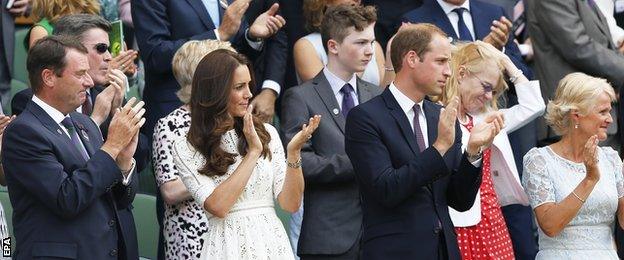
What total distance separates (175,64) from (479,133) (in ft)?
6.18

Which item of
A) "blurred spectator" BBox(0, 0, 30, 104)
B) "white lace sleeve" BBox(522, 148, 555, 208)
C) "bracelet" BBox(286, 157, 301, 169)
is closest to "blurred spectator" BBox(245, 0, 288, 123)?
"blurred spectator" BBox(0, 0, 30, 104)

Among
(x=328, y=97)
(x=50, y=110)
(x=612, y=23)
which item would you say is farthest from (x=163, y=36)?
(x=612, y=23)

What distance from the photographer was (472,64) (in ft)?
25.9

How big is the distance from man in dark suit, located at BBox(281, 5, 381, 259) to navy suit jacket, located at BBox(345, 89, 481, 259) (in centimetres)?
88

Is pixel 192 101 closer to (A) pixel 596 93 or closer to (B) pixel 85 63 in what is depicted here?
(B) pixel 85 63

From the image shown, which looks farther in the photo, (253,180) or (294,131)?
(294,131)

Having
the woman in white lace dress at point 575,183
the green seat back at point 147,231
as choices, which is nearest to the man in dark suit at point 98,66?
the green seat back at point 147,231

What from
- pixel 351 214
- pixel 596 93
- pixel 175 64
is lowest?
pixel 351 214

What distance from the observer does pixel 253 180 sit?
21.4ft

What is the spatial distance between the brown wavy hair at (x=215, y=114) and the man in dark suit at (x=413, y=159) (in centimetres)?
53

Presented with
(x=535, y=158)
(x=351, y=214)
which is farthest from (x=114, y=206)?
(x=535, y=158)

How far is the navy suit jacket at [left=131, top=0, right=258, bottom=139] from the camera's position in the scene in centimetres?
832

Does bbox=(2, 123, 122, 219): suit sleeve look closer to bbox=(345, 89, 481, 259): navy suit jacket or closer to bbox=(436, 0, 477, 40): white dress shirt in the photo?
bbox=(345, 89, 481, 259): navy suit jacket

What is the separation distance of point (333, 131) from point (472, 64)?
36.3 inches
